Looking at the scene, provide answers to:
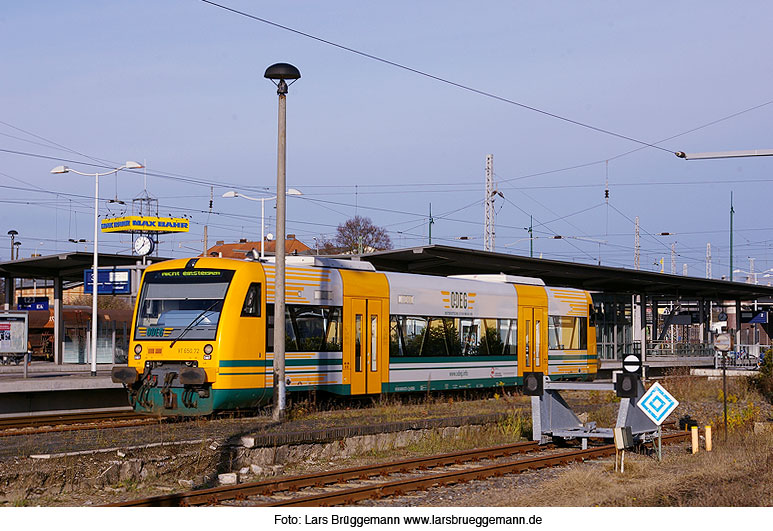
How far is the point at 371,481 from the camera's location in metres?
12.2

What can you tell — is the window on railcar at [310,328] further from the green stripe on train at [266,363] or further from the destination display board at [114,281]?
the destination display board at [114,281]

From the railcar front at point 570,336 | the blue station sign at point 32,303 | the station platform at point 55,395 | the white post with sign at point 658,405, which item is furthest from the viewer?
the blue station sign at point 32,303

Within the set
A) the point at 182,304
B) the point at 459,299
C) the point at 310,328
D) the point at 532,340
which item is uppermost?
the point at 459,299

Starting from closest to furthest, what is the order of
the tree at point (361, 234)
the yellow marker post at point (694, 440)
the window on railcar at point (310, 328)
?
the yellow marker post at point (694, 440)
the window on railcar at point (310, 328)
the tree at point (361, 234)

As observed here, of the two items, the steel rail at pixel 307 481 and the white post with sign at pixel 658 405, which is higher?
the white post with sign at pixel 658 405

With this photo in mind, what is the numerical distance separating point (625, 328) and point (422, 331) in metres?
30.1

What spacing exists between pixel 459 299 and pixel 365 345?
3813mm

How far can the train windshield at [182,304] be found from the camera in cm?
1758

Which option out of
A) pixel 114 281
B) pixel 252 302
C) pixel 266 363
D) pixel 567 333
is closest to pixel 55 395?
pixel 114 281

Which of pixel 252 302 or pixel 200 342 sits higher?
pixel 252 302

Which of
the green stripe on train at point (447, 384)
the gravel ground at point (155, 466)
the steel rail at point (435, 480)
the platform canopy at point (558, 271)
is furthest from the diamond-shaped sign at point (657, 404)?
the platform canopy at point (558, 271)

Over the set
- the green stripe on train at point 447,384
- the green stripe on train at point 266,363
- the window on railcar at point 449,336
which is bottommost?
the green stripe on train at point 447,384

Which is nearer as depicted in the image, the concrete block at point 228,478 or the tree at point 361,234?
the concrete block at point 228,478

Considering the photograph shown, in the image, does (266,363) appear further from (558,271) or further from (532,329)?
(558,271)
